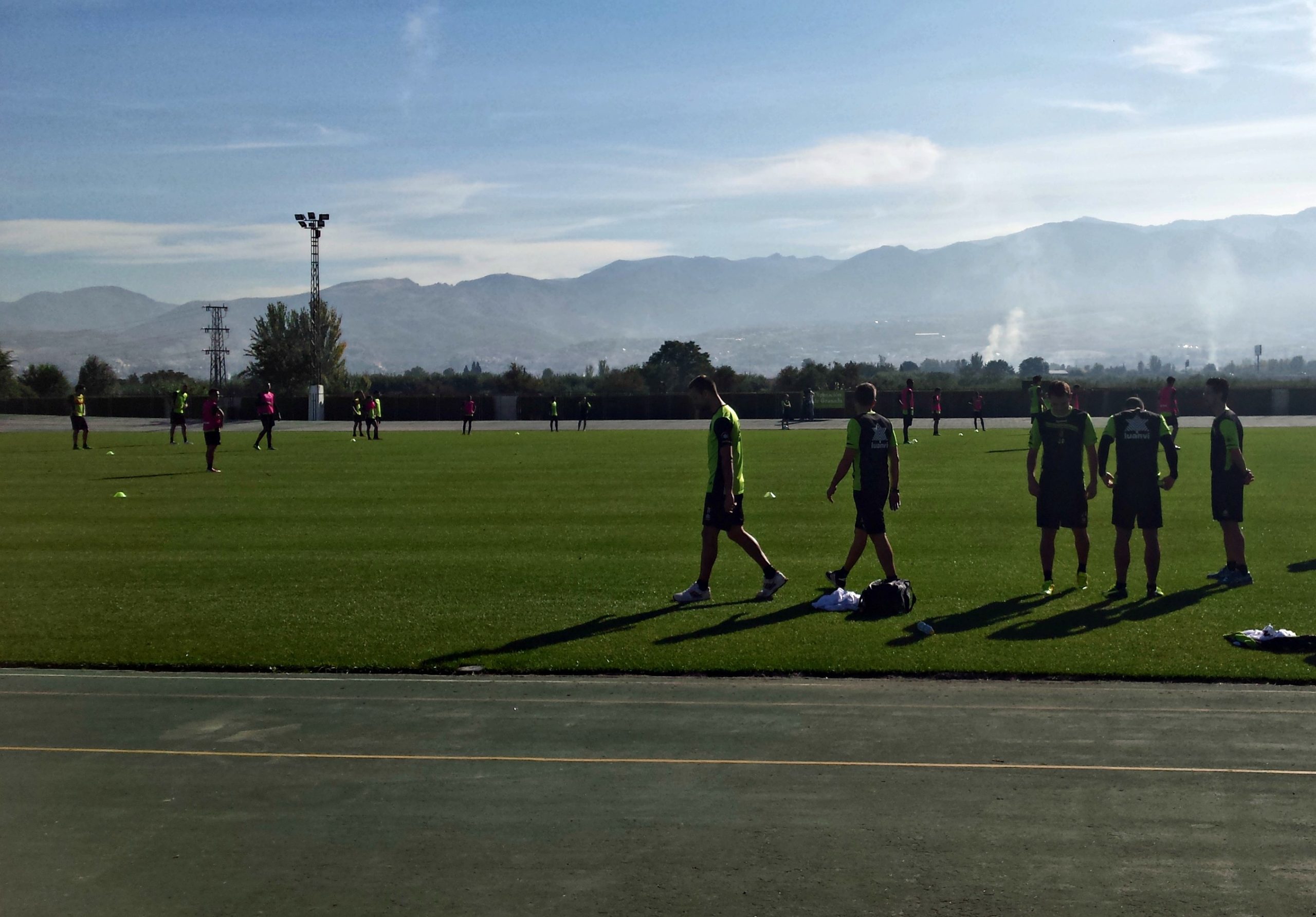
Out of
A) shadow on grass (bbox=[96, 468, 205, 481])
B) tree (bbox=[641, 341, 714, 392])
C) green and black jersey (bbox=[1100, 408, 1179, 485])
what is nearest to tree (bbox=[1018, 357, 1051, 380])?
tree (bbox=[641, 341, 714, 392])

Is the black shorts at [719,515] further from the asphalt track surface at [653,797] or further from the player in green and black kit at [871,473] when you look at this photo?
the asphalt track surface at [653,797]

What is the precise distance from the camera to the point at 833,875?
5.07 meters

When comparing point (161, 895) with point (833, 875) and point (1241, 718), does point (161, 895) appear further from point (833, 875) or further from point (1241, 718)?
point (1241, 718)

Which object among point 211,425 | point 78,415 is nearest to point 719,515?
point 211,425

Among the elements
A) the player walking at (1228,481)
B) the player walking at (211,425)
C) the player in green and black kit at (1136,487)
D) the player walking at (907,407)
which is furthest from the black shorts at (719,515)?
the player walking at (907,407)

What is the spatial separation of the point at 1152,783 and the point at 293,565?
403 inches

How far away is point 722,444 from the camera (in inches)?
420

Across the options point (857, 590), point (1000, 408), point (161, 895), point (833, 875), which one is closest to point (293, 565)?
point (857, 590)

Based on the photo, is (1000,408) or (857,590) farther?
(1000,408)

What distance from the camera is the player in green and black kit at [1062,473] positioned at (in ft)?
37.6

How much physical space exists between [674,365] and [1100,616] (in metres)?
108

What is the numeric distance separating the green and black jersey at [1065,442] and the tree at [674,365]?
98.5 m

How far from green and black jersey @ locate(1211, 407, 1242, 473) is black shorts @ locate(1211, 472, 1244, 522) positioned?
73 millimetres

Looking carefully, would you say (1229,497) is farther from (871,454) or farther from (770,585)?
(770,585)
